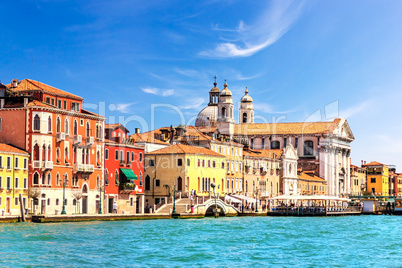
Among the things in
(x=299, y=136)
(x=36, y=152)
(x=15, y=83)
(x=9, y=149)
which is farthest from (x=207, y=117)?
(x=9, y=149)

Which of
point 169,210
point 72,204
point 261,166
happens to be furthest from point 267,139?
point 72,204

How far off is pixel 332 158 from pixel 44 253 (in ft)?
248

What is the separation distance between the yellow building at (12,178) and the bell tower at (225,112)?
44994mm

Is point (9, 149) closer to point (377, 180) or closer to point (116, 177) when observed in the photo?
point (116, 177)

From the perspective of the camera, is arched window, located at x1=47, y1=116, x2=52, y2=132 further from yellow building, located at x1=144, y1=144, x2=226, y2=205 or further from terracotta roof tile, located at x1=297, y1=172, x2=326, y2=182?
terracotta roof tile, located at x1=297, y1=172, x2=326, y2=182

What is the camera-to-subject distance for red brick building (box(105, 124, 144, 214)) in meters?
56.8

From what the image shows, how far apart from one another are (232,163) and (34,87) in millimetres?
26053

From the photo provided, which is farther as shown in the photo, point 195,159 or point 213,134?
point 213,134

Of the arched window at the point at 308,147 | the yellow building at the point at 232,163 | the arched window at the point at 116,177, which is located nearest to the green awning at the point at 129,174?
the arched window at the point at 116,177

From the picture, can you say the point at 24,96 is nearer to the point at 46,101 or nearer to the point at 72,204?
the point at 46,101

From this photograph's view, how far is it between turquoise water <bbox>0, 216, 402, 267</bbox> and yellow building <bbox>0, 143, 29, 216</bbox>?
16.2ft

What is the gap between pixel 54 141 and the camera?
50.5m

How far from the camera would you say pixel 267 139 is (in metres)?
98.8

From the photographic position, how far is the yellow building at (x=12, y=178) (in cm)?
4650
